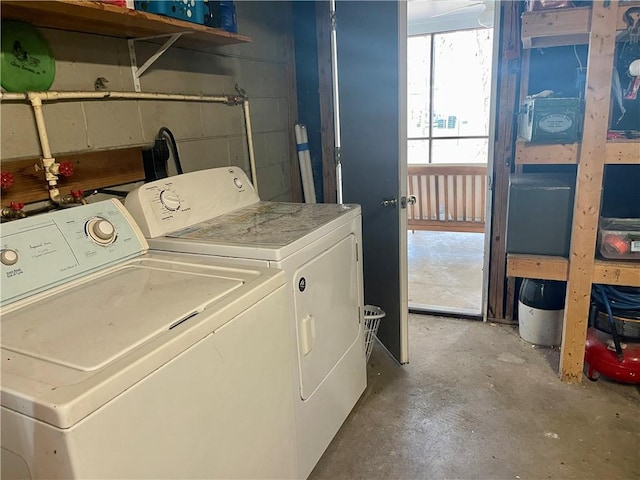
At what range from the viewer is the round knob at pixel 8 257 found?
1.18 meters

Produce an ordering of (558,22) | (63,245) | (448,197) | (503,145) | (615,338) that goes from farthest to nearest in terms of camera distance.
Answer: (448,197) → (503,145) → (615,338) → (558,22) → (63,245)

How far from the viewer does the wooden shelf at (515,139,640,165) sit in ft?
6.67

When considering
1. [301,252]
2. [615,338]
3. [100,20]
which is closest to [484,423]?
[615,338]

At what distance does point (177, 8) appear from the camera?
1679mm

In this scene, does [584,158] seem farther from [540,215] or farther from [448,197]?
[448,197]

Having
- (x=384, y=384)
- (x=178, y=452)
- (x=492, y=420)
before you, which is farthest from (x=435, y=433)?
(x=178, y=452)

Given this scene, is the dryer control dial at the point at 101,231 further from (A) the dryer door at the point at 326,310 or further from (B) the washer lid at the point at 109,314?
(A) the dryer door at the point at 326,310

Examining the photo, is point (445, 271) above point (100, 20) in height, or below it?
below

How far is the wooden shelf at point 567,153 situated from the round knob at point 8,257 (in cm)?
205

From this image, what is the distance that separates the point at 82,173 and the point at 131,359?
3.26 ft

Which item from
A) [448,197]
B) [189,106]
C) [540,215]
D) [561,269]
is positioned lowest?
[448,197]

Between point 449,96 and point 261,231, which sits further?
point 449,96

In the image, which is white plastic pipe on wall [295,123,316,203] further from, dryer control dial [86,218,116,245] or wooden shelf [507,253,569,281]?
dryer control dial [86,218,116,245]

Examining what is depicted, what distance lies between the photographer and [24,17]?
1.39 meters
